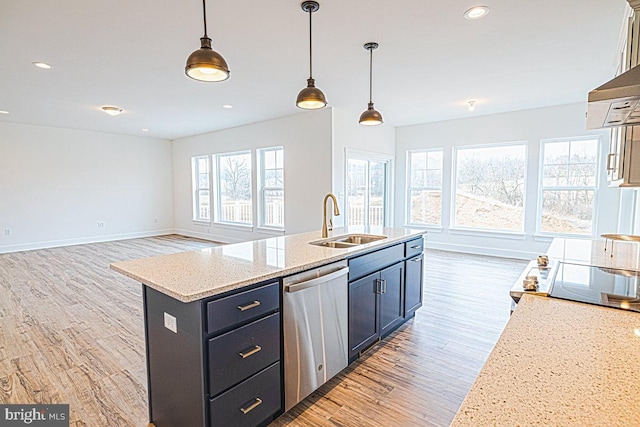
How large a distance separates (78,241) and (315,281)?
793cm

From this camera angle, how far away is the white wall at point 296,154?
18.7 feet

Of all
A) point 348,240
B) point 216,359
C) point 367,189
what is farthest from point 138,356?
point 367,189

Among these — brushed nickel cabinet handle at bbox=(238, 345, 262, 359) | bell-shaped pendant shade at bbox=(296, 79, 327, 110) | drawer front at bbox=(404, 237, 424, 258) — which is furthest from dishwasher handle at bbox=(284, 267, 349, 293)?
bell-shaped pendant shade at bbox=(296, 79, 327, 110)

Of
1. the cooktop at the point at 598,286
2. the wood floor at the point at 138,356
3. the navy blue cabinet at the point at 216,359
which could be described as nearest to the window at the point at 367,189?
the wood floor at the point at 138,356

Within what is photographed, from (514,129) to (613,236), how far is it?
373 centimetres

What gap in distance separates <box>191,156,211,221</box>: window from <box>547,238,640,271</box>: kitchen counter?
294 inches

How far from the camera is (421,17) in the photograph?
2.66m

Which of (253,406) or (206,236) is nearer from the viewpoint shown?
(253,406)

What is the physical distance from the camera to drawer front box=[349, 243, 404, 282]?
7.69 ft

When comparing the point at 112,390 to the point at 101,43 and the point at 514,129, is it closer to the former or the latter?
the point at 101,43

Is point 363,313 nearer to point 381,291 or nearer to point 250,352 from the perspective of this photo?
point 381,291

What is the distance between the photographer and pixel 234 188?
779 cm

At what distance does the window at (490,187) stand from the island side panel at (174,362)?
6.12m

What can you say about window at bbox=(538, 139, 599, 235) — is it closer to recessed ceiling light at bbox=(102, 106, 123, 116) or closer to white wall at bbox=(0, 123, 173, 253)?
recessed ceiling light at bbox=(102, 106, 123, 116)
